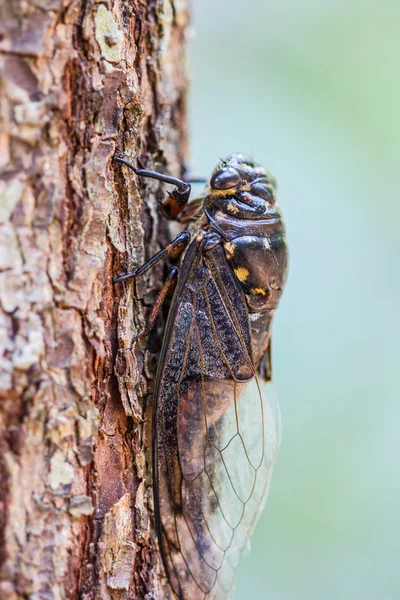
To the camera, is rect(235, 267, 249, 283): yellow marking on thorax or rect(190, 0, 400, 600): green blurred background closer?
rect(235, 267, 249, 283): yellow marking on thorax

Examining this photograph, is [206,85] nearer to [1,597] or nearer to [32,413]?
[32,413]

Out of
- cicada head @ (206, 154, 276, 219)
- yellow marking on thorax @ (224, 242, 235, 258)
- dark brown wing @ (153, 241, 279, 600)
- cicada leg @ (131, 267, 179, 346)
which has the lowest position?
dark brown wing @ (153, 241, 279, 600)

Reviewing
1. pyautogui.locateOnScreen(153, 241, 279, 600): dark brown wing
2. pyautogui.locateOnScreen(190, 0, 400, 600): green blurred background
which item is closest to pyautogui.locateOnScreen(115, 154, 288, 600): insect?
pyautogui.locateOnScreen(153, 241, 279, 600): dark brown wing

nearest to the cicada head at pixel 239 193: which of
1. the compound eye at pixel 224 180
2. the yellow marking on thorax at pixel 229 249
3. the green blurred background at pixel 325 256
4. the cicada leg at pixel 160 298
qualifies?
the compound eye at pixel 224 180

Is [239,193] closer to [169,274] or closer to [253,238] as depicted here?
[253,238]

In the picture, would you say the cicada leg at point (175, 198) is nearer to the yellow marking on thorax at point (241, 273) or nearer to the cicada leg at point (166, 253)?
the cicada leg at point (166, 253)

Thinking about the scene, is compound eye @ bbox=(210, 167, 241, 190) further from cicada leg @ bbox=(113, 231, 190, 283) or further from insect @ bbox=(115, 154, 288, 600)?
cicada leg @ bbox=(113, 231, 190, 283)
